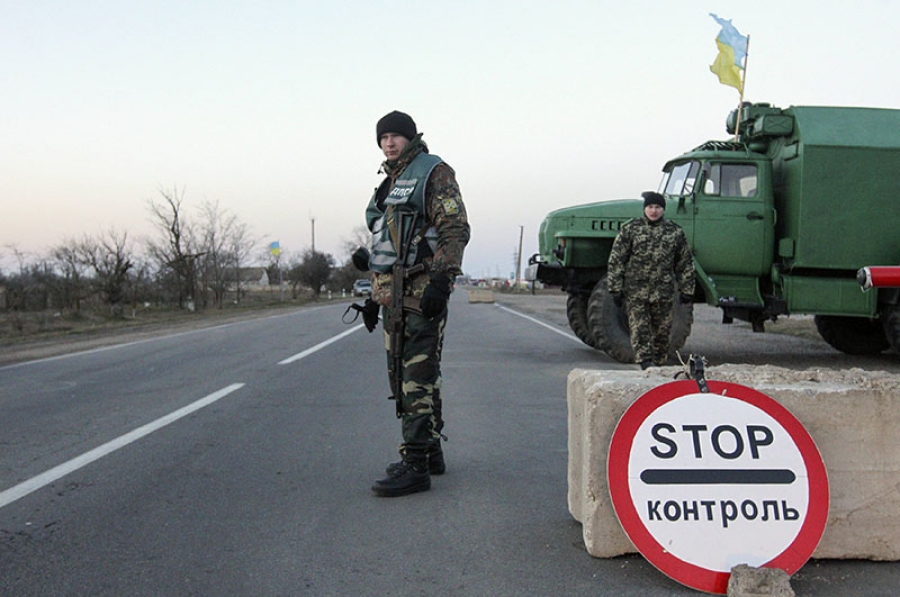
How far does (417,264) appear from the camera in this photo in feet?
13.7

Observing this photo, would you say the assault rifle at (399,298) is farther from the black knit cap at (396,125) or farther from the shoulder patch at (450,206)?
the black knit cap at (396,125)

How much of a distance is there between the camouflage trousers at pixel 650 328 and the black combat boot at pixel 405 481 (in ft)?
12.1

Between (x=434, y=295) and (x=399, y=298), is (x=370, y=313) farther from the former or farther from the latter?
(x=434, y=295)

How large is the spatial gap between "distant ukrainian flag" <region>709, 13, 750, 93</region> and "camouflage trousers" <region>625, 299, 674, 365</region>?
6254mm

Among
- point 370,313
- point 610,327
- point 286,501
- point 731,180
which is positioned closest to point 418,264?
point 370,313

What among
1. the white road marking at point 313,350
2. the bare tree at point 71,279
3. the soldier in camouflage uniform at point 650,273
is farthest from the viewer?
the bare tree at point 71,279

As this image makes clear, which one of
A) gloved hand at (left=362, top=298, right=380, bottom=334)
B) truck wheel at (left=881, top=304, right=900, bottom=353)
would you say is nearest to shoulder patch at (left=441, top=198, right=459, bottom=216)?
gloved hand at (left=362, top=298, right=380, bottom=334)

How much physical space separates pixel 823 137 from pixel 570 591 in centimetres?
834

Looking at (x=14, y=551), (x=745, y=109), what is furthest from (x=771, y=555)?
(x=745, y=109)

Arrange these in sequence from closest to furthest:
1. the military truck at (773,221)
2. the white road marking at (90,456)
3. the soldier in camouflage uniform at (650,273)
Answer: the white road marking at (90,456)
the soldier in camouflage uniform at (650,273)
the military truck at (773,221)

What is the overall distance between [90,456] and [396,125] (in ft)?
Result: 9.70

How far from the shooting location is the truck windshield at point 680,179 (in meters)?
10.1

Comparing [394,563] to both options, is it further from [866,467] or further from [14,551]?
[866,467]

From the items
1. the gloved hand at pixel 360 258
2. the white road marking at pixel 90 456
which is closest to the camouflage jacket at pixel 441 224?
the gloved hand at pixel 360 258
